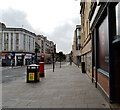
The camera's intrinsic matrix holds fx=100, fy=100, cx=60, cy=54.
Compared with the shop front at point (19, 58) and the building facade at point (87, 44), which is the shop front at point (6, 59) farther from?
the building facade at point (87, 44)

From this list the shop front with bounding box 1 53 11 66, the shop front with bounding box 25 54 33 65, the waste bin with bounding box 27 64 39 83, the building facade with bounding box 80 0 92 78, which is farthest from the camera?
the shop front with bounding box 25 54 33 65

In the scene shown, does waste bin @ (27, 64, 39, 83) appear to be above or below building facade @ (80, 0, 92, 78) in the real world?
below

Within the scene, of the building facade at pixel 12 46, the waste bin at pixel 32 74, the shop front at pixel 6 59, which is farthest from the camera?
the building facade at pixel 12 46

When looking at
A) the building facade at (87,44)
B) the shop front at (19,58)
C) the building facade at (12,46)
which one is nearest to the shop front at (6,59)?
the building facade at (12,46)

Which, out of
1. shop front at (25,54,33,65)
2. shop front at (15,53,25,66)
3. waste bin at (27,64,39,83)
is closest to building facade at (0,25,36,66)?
shop front at (15,53,25,66)

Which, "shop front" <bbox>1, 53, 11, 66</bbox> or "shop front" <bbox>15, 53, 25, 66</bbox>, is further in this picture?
"shop front" <bbox>15, 53, 25, 66</bbox>

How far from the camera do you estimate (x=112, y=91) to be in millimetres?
4059

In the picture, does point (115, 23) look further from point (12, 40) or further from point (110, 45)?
point (12, 40)

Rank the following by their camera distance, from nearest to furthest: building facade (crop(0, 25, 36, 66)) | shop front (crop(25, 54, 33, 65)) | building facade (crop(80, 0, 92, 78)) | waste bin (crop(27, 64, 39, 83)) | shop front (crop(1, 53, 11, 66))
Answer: waste bin (crop(27, 64, 39, 83)) < building facade (crop(80, 0, 92, 78)) < shop front (crop(1, 53, 11, 66)) < building facade (crop(0, 25, 36, 66)) < shop front (crop(25, 54, 33, 65))

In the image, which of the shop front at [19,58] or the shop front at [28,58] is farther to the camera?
the shop front at [28,58]

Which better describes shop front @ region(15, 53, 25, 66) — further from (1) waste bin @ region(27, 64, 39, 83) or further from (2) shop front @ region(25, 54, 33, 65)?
(1) waste bin @ region(27, 64, 39, 83)

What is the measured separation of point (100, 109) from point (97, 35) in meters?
4.96

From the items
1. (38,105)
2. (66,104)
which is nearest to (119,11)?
(66,104)

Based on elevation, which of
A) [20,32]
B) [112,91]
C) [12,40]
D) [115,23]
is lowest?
[112,91]
